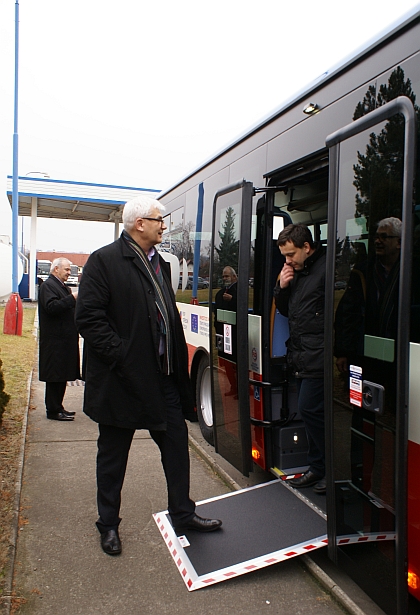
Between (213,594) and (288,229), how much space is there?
2434 millimetres

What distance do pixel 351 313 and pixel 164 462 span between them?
1.60m

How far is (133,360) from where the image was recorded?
308 cm

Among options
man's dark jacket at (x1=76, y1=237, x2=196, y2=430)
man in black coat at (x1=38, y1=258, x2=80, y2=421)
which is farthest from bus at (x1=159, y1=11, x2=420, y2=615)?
man in black coat at (x1=38, y1=258, x2=80, y2=421)

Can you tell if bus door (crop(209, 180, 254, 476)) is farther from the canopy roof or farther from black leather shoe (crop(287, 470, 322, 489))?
the canopy roof

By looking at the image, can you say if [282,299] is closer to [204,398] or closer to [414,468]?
[414,468]

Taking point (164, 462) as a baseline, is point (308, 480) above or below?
below

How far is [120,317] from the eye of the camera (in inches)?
123

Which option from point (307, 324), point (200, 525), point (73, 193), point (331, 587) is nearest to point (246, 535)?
point (200, 525)

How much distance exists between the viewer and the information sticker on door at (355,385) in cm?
257

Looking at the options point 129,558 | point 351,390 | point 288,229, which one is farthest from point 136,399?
point 288,229

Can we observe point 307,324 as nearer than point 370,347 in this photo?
No

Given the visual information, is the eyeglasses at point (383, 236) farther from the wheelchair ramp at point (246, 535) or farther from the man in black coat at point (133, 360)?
the wheelchair ramp at point (246, 535)


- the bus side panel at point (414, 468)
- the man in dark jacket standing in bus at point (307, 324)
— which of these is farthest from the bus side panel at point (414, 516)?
the man in dark jacket standing in bus at point (307, 324)

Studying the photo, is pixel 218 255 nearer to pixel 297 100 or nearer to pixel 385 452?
pixel 297 100
